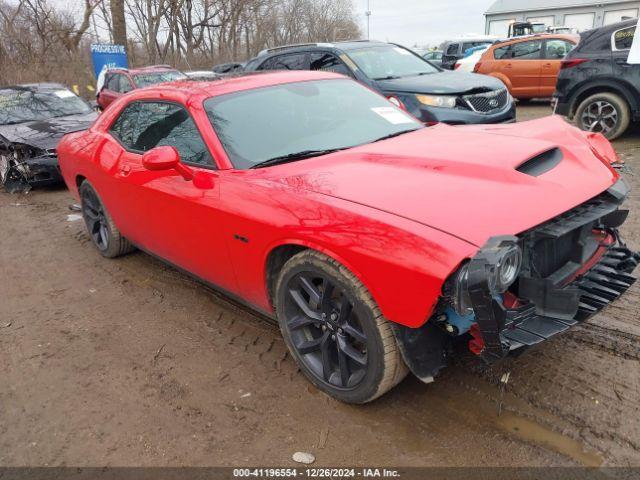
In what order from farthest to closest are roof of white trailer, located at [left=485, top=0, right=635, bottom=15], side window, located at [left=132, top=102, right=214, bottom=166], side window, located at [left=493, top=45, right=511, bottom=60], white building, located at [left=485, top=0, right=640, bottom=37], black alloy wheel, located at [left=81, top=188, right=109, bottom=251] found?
roof of white trailer, located at [left=485, top=0, right=635, bottom=15], white building, located at [left=485, top=0, right=640, bottom=37], side window, located at [left=493, top=45, right=511, bottom=60], black alloy wheel, located at [left=81, top=188, right=109, bottom=251], side window, located at [left=132, top=102, right=214, bottom=166]

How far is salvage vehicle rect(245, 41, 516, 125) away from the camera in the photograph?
6.60m

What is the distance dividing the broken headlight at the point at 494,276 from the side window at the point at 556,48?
1177cm

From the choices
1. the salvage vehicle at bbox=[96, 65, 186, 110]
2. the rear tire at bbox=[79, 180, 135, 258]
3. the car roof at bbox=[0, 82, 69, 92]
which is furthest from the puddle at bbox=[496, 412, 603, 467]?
the salvage vehicle at bbox=[96, 65, 186, 110]

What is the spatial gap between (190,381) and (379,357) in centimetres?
122

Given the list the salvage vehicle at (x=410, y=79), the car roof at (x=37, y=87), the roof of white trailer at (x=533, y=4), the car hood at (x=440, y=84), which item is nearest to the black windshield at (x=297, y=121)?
the salvage vehicle at (x=410, y=79)

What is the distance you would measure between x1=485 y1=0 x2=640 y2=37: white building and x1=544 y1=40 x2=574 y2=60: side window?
31984mm

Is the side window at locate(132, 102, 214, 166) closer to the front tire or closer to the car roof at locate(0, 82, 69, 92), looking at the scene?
the front tire

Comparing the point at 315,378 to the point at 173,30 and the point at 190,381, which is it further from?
the point at 173,30

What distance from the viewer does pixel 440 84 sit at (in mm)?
6781

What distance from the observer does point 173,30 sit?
3039 cm

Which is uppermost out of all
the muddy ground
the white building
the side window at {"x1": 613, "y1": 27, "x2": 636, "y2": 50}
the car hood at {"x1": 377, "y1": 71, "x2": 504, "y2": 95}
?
the white building

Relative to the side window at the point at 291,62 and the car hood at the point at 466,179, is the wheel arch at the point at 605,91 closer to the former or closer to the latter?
the side window at the point at 291,62

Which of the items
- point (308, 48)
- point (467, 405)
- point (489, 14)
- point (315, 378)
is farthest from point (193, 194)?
point (489, 14)

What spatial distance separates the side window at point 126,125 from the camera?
399 cm
